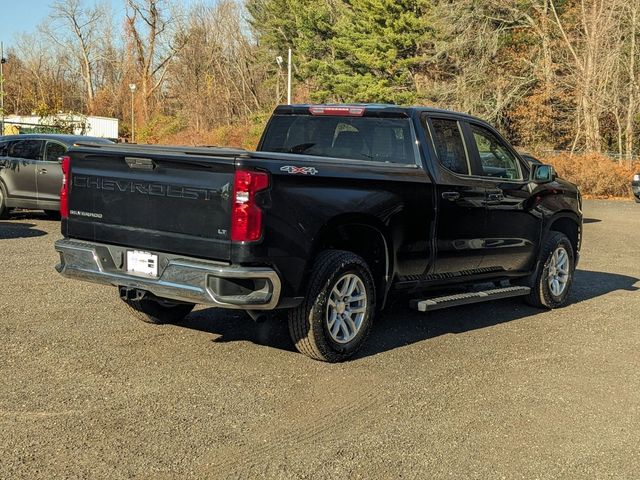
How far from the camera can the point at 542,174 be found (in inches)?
312

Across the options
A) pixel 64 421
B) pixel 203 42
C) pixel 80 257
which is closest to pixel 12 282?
pixel 80 257

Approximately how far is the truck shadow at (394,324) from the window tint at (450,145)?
1.47 meters

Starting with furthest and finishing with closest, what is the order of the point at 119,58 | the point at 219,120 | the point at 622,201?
the point at 119,58 < the point at 219,120 < the point at 622,201

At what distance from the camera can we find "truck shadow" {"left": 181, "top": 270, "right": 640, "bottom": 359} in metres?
6.54

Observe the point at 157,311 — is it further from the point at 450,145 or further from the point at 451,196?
the point at 450,145

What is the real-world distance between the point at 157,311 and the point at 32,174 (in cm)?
857

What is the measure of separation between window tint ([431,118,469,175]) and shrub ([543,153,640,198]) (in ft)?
77.5

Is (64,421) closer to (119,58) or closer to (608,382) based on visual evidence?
(608,382)

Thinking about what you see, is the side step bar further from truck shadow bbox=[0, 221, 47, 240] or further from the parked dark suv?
the parked dark suv

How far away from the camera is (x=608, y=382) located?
5.79 metres

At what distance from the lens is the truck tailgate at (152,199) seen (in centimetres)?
518

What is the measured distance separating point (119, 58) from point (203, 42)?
57.3ft

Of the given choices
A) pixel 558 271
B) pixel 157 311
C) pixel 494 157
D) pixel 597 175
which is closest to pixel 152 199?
pixel 157 311

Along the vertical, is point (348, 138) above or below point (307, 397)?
above
